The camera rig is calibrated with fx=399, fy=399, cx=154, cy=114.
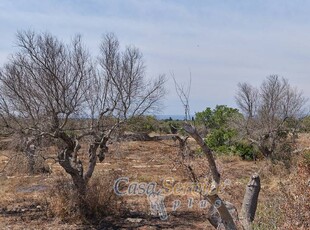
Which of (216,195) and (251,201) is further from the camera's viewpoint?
(251,201)

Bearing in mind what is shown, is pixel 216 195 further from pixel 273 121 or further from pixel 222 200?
pixel 273 121

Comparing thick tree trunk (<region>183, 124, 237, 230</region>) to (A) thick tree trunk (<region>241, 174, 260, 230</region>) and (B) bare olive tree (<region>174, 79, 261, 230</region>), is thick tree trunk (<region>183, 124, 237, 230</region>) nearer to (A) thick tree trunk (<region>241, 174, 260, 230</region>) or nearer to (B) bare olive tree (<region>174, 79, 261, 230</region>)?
(B) bare olive tree (<region>174, 79, 261, 230</region>)

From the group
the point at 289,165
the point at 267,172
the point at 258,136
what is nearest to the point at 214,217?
the point at 267,172

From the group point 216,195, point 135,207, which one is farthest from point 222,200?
point 135,207

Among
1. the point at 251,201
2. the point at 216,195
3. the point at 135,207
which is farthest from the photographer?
the point at 135,207

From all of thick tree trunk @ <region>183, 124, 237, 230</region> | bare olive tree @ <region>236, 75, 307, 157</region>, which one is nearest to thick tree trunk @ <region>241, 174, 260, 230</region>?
thick tree trunk @ <region>183, 124, 237, 230</region>

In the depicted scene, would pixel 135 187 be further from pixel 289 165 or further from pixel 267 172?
pixel 289 165

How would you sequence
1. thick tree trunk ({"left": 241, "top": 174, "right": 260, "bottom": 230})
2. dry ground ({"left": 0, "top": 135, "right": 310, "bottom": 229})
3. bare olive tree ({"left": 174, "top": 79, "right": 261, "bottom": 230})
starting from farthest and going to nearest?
dry ground ({"left": 0, "top": 135, "right": 310, "bottom": 229}) → thick tree trunk ({"left": 241, "top": 174, "right": 260, "bottom": 230}) → bare olive tree ({"left": 174, "top": 79, "right": 261, "bottom": 230})

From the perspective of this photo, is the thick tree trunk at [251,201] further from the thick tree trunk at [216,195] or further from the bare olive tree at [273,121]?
the bare olive tree at [273,121]

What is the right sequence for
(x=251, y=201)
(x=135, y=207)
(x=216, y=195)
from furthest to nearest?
(x=135, y=207) < (x=251, y=201) < (x=216, y=195)

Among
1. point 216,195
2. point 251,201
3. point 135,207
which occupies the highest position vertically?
point 216,195

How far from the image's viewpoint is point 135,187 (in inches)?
426

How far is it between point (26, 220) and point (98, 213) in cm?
141

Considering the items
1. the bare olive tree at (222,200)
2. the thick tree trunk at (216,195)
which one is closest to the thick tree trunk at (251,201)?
the bare olive tree at (222,200)
